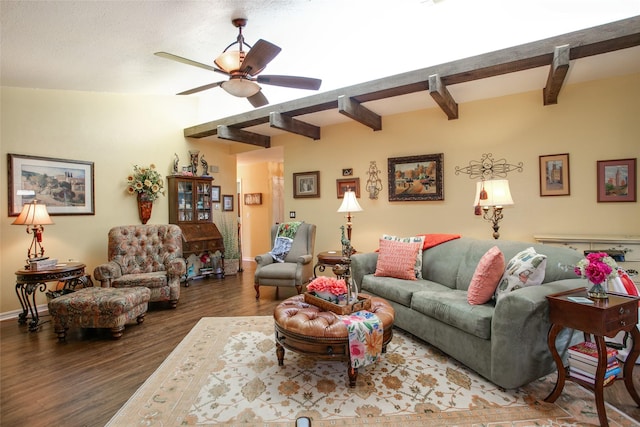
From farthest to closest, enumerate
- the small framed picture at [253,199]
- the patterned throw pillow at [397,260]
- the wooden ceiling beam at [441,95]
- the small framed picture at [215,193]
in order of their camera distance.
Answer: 1. the small framed picture at [253,199]
2. the small framed picture at [215,193]
3. the patterned throw pillow at [397,260]
4. the wooden ceiling beam at [441,95]

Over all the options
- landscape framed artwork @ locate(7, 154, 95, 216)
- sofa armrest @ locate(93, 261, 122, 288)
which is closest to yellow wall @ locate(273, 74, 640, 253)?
sofa armrest @ locate(93, 261, 122, 288)

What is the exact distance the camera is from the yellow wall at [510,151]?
321 cm

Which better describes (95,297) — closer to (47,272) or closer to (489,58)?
(47,272)

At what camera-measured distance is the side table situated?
10.5 ft

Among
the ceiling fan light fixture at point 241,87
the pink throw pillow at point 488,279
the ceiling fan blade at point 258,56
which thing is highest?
the ceiling fan blade at point 258,56

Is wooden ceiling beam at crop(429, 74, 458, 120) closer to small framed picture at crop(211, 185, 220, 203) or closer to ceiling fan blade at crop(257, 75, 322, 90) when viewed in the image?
ceiling fan blade at crop(257, 75, 322, 90)

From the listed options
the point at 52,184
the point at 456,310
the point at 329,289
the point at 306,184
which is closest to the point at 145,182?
the point at 52,184

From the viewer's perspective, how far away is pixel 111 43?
298cm

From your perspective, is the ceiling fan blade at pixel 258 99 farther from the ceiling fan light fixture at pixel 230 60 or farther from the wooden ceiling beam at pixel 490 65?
the wooden ceiling beam at pixel 490 65

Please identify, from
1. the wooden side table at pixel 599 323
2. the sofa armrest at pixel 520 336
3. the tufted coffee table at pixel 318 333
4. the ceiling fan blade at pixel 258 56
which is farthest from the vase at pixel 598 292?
the ceiling fan blade at pixel 258 56

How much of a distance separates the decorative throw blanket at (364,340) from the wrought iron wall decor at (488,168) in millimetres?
2710

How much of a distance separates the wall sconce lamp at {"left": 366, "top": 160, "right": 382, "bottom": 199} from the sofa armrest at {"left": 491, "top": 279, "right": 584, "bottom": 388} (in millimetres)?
2783

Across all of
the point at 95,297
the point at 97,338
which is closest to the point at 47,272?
the point at 95,297

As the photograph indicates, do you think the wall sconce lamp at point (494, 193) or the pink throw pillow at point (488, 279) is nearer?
the pink throw pillow at point (488, 279)
